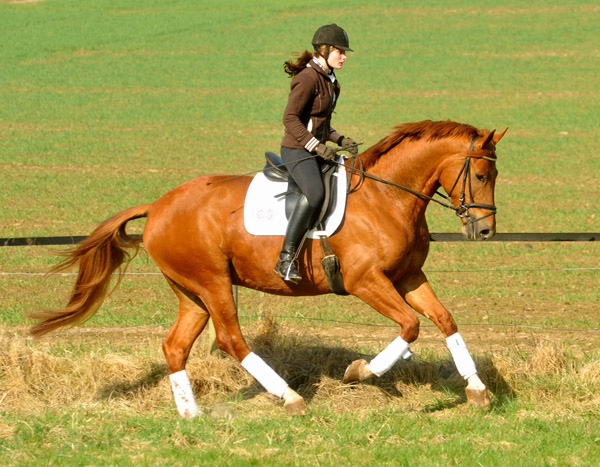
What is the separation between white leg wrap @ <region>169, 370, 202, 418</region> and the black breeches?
5.56 ft

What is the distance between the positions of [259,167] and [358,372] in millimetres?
13808

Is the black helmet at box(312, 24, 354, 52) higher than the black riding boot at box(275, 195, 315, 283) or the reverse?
higher

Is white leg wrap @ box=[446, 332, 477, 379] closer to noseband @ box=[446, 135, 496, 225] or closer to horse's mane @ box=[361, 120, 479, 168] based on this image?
noseband @ box=[446, 135, 496, 225]

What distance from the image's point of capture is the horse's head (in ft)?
21.5

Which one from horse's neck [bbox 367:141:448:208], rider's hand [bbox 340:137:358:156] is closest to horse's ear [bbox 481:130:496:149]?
horse's neck [bbox 367:141:448:208]

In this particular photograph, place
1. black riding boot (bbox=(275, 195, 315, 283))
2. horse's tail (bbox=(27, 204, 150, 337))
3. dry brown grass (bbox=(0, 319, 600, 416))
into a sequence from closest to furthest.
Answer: black riding boot (bbox=(275, 195, 315, 283)) → dry brown grass (bbox=(0, 319, 600, 416)) → horse's tail (bbox=(27, 204, 150, 337))

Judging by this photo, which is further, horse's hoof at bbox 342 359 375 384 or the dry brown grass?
the dry brown grass

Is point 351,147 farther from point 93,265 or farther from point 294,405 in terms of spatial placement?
point 93,265

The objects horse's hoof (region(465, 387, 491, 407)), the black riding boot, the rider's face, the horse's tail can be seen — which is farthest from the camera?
the horse's tail

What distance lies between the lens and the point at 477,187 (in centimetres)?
661

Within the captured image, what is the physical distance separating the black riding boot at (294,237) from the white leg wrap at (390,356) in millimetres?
865

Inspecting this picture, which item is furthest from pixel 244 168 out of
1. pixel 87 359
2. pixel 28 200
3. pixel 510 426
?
pixel 510 426

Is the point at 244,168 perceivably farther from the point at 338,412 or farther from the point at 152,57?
the point at 152,57

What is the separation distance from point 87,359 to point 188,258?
1335 millimetres
